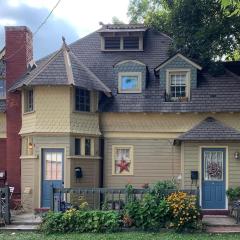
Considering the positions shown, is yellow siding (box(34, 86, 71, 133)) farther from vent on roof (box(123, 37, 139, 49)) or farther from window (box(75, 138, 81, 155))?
vent on roof (box(123, 37, 139, 49))

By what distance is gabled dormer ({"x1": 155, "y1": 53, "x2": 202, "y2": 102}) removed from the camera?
22.1m

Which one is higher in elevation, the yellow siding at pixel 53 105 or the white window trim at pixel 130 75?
the white window trim at pixel 130 75

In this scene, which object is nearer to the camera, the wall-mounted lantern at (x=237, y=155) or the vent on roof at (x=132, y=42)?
the wall-mounted lantern at (x=237, y=155)

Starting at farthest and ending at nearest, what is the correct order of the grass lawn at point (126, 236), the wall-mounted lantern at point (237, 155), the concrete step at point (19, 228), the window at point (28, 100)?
the window at point (28, 100) → the wall-mounted lantern at point (237, 155) → the concrete step at point (19, 228) → the grass lawn at point (126, 236)

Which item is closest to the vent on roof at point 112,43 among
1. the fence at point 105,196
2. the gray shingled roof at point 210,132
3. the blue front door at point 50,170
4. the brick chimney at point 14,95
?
the brick chimney at point 14,95

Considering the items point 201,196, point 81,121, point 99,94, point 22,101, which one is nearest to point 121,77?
point 99,94

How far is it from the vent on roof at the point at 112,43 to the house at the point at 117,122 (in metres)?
0.48

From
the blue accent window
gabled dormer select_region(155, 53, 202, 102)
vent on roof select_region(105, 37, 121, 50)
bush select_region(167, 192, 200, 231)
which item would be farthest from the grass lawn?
vent on roof select_region(105, 37, 121, 50)

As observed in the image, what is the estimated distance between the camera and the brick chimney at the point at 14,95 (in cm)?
2222

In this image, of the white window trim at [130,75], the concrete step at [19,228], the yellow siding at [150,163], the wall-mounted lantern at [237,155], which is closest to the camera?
the concrete step at [19,228]

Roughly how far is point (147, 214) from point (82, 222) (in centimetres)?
196

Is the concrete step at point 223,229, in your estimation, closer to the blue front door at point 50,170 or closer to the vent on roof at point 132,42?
the blue front door at point 50,170

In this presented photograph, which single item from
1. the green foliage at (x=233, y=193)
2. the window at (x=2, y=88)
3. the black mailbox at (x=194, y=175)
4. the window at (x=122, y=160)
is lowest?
the green foliage at (x=233, y=193)

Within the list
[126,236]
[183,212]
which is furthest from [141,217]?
[183,212]
